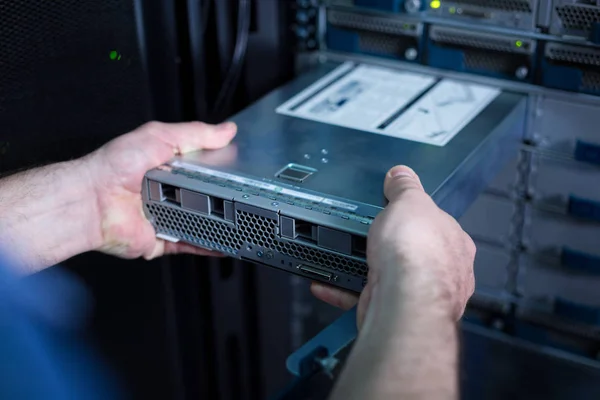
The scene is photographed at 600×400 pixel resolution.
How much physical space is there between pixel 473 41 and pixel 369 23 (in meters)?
0.26

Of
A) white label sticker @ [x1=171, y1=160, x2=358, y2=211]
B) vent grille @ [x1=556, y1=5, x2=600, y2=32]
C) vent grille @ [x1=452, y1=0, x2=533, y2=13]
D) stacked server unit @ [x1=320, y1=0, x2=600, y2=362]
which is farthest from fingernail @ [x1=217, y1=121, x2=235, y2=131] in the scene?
vent grille @ [x1=556, y1=5, x2=600, y2=32]

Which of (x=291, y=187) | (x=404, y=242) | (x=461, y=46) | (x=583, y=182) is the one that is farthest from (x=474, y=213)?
(x=404, y=242)

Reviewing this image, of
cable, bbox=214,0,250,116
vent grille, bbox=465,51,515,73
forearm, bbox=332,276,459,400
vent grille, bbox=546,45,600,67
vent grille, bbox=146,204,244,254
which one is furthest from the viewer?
cable, bbox=214,0,250,116

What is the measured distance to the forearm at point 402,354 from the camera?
A: 1.02 m

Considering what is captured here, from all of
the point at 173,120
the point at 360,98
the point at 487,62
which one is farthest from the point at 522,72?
A: the point at 173,120

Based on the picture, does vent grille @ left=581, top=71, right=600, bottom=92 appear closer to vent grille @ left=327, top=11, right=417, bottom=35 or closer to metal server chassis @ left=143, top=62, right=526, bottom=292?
metal server chassis @ left=143, top=62, right=526, bottom=292

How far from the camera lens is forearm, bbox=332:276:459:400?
40.0 inches

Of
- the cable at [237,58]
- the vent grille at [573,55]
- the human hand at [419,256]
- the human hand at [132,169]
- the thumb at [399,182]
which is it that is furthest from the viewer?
the cable at [237,58]

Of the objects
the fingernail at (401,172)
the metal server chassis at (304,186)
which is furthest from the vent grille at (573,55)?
the fingernail at (401,172)

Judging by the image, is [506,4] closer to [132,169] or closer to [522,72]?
[522,72]

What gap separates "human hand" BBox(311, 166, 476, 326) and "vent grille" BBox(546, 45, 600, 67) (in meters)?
0.63

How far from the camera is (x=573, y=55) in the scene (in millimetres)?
1730

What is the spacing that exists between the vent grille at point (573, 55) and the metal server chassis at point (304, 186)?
0.14m

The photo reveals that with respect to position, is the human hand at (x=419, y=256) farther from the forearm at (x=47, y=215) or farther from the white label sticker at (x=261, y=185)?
the forearm at (x=47, y=215)
